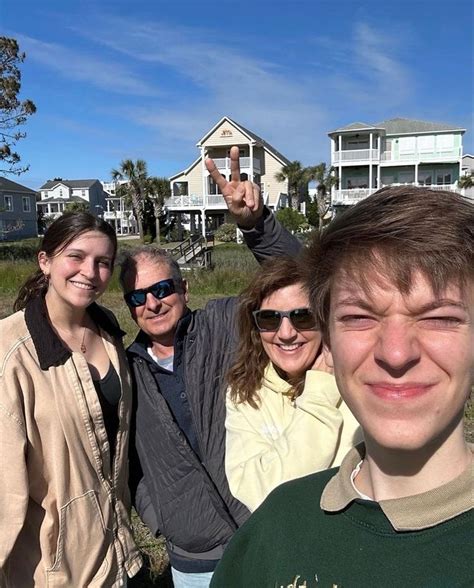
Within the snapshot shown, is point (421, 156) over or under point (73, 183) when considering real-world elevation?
under

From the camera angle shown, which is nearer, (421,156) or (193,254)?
(193,254)

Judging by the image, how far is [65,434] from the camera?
2424mm

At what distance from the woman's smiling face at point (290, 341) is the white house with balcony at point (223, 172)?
45518 millimetres

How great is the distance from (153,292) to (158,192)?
5198 cm

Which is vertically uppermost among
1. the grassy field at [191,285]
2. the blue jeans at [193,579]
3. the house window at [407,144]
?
the house window at [407,144]

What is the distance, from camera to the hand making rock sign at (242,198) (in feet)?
9.21

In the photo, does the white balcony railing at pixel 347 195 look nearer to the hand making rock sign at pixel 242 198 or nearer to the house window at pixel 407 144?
the house window at pixel 407 144

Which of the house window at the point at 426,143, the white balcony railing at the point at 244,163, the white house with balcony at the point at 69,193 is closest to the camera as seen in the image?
the white balcony railing at the point at 244,163

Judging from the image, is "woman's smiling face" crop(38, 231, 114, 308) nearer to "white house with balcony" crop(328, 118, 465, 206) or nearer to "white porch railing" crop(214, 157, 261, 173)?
"white porch railing" crop(214, 157, 261, 173)

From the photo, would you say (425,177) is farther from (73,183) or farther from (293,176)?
(73,183)

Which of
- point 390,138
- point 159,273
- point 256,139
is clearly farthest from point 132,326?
point 390,138

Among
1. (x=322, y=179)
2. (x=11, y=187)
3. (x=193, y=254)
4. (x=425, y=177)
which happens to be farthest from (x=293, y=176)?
(x=11, y=187)

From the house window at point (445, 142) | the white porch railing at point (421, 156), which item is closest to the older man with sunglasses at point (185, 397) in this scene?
the white porch railing at point (421, 156)

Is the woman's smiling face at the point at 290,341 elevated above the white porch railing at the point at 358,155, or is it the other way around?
the white porch railing at the point at 358,155
